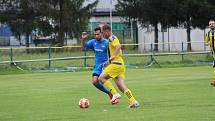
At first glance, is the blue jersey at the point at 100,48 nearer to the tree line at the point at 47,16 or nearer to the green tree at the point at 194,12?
the green tree at the point at 194,12

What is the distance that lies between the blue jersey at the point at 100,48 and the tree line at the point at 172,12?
4001 centimetres

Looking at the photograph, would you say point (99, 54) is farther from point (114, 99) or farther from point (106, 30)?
point (106, 30)

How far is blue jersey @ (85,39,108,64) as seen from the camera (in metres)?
15.5

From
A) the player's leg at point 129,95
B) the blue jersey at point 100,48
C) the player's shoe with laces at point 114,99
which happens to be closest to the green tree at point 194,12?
the blue jersey at point 100,48

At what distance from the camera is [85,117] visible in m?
12.3

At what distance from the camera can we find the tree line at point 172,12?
181 feet

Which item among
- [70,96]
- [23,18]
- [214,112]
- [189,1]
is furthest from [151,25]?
[214,112]

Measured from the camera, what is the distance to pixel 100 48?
15562 mm

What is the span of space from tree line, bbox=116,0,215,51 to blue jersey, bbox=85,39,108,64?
4001cm

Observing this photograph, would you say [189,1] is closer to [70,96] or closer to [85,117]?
[70,96]

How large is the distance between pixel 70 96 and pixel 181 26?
42.3m

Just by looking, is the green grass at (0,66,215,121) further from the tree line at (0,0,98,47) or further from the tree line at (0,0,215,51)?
the tree line at (0,0,98,47)

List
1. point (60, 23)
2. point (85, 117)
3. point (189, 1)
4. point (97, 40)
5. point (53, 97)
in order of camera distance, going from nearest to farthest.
A: point (85, 117)
point (97, 40)
point (53, 97)
point (189, 1)
point (60, 23)

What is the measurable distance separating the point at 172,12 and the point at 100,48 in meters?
41.5
